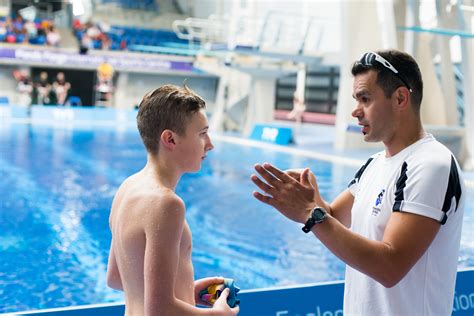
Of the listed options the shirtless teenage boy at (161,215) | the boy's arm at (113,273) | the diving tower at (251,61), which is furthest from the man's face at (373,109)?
the diving tower at (251,61)

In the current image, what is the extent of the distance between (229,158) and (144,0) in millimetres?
24594

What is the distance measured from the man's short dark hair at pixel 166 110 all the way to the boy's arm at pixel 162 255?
209 mm

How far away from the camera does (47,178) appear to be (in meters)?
9.73

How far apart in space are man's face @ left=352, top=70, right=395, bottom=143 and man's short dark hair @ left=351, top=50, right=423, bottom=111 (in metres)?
0.02

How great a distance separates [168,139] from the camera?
64.1 inches

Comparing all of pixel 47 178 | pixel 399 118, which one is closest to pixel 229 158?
pixel 47 178

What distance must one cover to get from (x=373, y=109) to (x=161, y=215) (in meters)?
0.78

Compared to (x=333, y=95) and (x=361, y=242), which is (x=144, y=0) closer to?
(x=333, y=95)

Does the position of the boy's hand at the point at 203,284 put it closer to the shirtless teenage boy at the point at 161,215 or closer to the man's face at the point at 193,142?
the shirtless teenage boy at the point at 161,215

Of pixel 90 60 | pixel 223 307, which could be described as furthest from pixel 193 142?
pixel 90 60

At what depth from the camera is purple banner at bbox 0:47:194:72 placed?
88.1 ft

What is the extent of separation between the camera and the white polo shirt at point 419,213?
5.59 feet

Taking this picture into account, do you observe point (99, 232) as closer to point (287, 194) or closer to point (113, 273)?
point (113, 273)

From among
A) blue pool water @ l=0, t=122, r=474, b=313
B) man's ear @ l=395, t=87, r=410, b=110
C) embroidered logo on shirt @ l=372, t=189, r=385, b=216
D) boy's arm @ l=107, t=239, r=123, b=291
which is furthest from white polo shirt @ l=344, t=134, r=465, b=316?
blue pool water @ l=0, t=122, r=474, b=313
